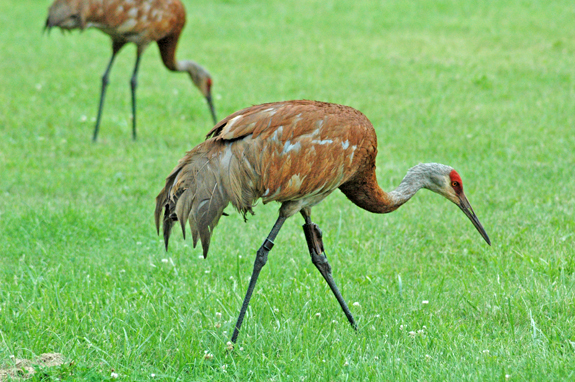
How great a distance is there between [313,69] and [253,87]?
139cm

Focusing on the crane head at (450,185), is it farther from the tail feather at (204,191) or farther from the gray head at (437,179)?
the tail feather at (204,191)

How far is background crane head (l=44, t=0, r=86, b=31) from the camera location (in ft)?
26.2

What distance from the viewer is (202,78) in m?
9.22

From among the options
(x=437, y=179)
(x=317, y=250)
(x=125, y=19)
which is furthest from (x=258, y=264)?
(x=125, y=19)

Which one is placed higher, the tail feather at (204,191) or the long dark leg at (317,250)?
the tail feather at (204,191)

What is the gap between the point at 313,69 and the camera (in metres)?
11.3

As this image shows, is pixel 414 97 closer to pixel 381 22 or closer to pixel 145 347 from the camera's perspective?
pixel 381 22

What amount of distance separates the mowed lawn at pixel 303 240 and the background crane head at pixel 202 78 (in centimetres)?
30

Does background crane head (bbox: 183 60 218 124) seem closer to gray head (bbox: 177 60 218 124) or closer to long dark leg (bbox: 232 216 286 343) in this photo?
gray head (bbox: 177 60 218 124)

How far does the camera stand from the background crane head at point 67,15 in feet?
26.2

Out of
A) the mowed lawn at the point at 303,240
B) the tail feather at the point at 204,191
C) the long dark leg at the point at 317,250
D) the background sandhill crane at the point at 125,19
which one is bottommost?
the mowed lawn at the point at 303,240

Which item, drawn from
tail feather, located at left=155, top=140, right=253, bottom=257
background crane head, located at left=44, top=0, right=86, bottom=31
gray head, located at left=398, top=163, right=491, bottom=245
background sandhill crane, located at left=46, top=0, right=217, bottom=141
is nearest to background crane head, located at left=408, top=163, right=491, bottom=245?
gray head, located at left=398, top=163, right=491, bottom=245

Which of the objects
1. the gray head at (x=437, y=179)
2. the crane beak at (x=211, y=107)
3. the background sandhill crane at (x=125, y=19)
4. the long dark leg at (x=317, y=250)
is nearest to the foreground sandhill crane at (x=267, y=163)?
the long dark leg at (x=317, y=250)

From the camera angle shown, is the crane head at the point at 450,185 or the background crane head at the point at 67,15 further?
the background crane head at the point at 67,15
